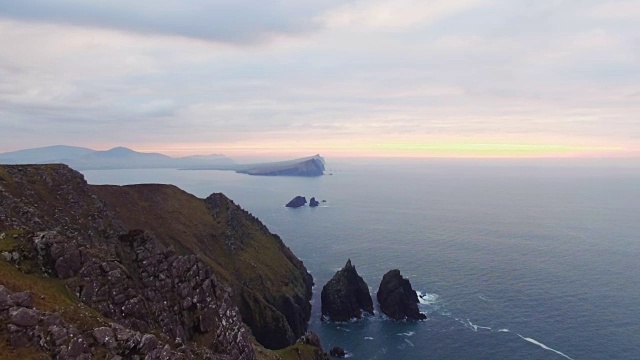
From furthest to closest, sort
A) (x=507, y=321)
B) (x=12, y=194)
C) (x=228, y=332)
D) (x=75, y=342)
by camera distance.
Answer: (x=507, y=321), (x=12, y=194), (x=228, y=332), (x=75, y=342)

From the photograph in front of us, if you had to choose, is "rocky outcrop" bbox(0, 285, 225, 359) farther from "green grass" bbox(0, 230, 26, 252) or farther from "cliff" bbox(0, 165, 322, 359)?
"green grass" bbox(0, 230, 26, 252)

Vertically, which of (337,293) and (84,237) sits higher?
(84,237)

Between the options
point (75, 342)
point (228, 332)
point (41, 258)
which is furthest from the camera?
point (228, 332)

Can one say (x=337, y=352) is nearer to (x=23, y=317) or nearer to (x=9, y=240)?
(x=9, y=240)

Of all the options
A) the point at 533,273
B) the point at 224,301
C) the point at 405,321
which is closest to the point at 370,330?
the point at 405,321

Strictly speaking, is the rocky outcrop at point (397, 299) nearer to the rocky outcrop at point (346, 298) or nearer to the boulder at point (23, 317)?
the rocky outcrop at point (346, 298)

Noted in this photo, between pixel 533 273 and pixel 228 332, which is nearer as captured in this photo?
pixel 228 332

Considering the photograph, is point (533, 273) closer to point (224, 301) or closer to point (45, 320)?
point (224, 301)
